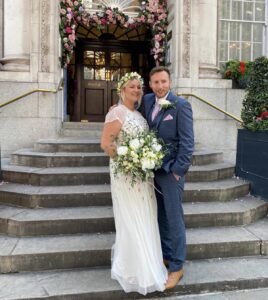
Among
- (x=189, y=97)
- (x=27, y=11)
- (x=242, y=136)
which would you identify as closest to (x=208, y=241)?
(x=242, y=136)

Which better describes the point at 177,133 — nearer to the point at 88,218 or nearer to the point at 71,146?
the point at 88,218

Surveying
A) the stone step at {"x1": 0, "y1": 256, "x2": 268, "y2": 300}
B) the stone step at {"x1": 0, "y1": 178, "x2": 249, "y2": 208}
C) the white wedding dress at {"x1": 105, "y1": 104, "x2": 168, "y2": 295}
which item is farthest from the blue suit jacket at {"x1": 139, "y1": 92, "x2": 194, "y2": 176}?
the stone step at {"x1": 0, "y1": 178, "x2": 249, "y2": 208}

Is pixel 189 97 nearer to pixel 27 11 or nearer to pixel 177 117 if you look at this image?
pixel 27 11

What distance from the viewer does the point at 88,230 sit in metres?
4.62

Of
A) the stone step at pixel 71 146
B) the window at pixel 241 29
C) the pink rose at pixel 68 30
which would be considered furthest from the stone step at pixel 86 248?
the window at pixel 241 29

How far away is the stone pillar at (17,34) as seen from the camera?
25.5ft

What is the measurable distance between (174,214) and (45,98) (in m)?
4.94

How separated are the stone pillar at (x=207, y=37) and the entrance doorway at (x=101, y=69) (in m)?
3.21

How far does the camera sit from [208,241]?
14.6 feet

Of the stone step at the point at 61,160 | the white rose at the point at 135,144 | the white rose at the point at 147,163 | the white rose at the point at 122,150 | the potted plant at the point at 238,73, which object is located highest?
the potted plant at the point at 238,73

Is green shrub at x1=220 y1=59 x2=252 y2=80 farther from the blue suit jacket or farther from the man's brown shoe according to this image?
the man's brown shoe

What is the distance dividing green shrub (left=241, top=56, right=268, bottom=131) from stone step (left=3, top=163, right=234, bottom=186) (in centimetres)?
101

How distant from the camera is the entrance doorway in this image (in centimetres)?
1151

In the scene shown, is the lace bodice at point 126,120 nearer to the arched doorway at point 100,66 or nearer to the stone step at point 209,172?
the stone step at point 209,172
